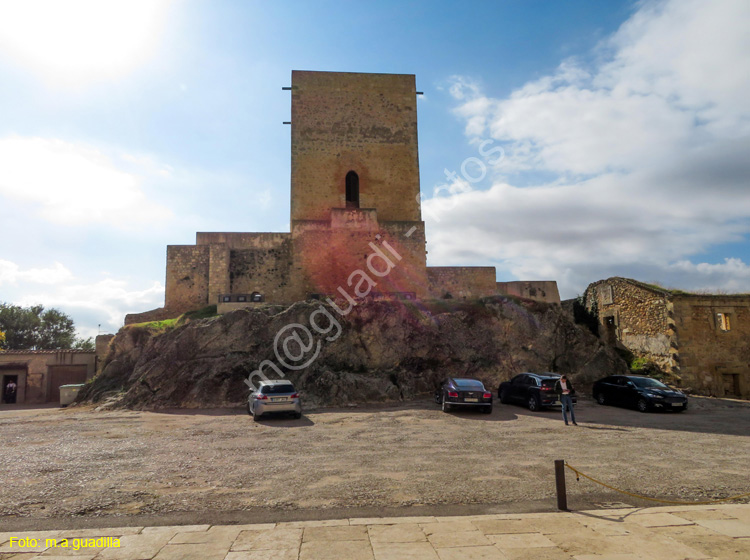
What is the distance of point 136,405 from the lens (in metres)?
18.0

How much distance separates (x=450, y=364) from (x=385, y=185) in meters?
12.1

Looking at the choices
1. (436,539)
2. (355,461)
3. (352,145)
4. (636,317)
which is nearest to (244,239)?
(352,145)

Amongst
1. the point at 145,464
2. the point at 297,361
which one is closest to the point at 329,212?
the point at 297,361

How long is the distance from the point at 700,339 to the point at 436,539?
21.2m

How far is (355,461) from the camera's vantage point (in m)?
8.89

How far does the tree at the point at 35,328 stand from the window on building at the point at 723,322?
54455 mm

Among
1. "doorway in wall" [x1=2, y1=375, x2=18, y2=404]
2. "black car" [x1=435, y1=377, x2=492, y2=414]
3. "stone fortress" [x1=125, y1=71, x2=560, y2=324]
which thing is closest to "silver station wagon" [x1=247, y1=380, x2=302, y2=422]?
"black car" [x1=435, y1=377, x2=492, y2=414]

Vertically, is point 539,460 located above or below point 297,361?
below

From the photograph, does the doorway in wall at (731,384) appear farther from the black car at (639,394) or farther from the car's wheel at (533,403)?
the car's wheel at (533,403)

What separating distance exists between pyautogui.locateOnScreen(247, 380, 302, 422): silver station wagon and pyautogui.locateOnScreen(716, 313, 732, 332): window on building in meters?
19.8

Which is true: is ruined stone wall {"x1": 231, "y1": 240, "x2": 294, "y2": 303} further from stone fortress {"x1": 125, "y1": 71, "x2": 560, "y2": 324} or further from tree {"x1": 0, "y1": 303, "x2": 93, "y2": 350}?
tree {"x1": 0, "y1": 303, "x2": 93, "y2": 350}

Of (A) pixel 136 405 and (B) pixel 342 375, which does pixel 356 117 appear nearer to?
(B) pixel 342 375

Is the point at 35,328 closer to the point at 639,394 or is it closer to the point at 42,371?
the point at 42,371

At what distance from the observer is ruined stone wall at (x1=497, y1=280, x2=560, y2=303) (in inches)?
1133
